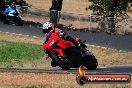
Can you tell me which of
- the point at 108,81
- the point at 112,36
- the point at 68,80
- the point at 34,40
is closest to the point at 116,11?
the point at 112,36

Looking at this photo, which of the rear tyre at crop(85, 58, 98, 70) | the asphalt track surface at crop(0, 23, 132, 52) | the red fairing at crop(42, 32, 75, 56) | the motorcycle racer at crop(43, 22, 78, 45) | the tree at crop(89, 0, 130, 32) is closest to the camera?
the motorcycle racer at crop(43, 22, 78, 45)

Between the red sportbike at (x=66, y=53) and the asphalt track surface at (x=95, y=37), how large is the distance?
9.99 metres

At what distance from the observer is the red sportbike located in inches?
793

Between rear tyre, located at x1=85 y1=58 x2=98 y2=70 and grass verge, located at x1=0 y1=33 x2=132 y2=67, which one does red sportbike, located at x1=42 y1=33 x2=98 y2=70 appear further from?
grass verge, located at x1=0 y1=33 x2=132 y2=67

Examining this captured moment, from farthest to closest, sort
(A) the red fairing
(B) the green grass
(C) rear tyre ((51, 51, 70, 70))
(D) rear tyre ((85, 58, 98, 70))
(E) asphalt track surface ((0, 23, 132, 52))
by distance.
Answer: (E) asphalt track surface ((0, 23, 132, 52)) < (B) the green grass < (D) rear tyre ((85, 58, 98, 70)) < (C) rear tyre ((51, 51, 70, 70)) < (A) the red fairing

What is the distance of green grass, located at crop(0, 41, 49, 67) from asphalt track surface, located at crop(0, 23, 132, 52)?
3866 mm

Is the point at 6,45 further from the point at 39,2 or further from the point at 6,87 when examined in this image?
the point at 39,2

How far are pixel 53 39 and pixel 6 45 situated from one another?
10773 mm

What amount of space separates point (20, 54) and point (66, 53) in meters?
8.30

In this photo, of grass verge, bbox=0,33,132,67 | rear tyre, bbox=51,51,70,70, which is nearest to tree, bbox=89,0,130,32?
grass verge, bbox=0,33,132,67

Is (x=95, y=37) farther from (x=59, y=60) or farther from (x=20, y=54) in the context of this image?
(x=59, y=60)

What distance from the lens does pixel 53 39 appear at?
786 inches

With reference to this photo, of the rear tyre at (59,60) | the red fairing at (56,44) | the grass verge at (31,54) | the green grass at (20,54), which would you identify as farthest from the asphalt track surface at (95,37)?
the red fairing at (56,44)

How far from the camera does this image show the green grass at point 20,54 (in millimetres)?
26256
